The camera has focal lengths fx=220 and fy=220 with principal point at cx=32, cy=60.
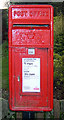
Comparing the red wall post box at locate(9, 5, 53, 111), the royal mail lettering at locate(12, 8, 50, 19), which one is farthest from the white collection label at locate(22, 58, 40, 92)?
the royal mail lettering at locate(12, 8, 50, 19)

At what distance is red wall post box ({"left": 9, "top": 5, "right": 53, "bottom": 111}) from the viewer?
3.33 m

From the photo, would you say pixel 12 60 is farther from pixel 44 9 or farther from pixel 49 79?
pixel 44 9

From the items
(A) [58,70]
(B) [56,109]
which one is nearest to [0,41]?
(A) [58,70]

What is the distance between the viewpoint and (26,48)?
337cm

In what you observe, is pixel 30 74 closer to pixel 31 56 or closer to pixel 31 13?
pixel 31 56

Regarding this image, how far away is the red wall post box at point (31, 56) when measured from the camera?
3.33m

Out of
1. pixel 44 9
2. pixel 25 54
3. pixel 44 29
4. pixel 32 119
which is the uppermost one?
pixel 44 9

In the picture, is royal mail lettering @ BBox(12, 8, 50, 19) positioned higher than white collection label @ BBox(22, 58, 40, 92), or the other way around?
royal mail lettering @ BBox(12, 8, 50, 19)

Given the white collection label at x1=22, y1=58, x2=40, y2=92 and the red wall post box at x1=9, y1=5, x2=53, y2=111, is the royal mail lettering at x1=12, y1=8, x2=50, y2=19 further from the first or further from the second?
the white collection label at x1=22, y1=58, x2=40, y2=92

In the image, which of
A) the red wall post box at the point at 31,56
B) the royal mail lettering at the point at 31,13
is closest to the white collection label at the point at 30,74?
the red wall post box at the point at 31,56

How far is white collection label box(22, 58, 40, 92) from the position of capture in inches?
134

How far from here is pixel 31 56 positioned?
338 cm

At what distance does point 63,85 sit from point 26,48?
186 centimetres

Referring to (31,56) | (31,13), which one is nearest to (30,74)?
(31,56)
